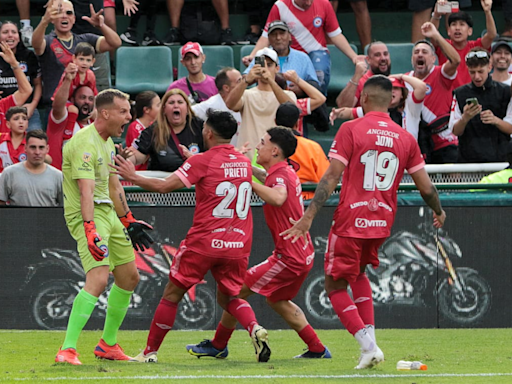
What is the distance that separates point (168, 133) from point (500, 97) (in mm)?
4116

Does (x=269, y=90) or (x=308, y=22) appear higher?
(x=308, y=22)

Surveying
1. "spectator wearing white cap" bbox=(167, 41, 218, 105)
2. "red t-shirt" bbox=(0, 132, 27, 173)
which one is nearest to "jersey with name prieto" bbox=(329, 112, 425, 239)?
"spectator wearing white cap" bbox=(167, 41, 218, 105)

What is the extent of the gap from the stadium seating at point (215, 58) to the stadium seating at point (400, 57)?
2.08m

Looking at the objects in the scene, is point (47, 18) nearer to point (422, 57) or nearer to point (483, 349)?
point (422, 57)

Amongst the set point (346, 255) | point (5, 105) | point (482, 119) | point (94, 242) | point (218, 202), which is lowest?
point (346, 255)

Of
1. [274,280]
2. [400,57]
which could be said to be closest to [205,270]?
[274,280]

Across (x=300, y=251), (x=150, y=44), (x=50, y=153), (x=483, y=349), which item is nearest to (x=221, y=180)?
(x=300, y=251)

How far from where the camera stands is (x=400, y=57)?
44.4ft

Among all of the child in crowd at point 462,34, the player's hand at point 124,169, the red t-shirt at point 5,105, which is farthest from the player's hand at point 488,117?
the red t-shirt at point 5,105

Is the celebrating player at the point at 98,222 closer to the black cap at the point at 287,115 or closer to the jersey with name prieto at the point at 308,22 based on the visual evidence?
the black cap at the point at 287,115

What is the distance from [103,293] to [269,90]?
2926mm

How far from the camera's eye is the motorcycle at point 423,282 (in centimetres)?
969

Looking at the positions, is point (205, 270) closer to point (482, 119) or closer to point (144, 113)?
point (144, 113)

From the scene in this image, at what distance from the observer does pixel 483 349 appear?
26.0 ft
